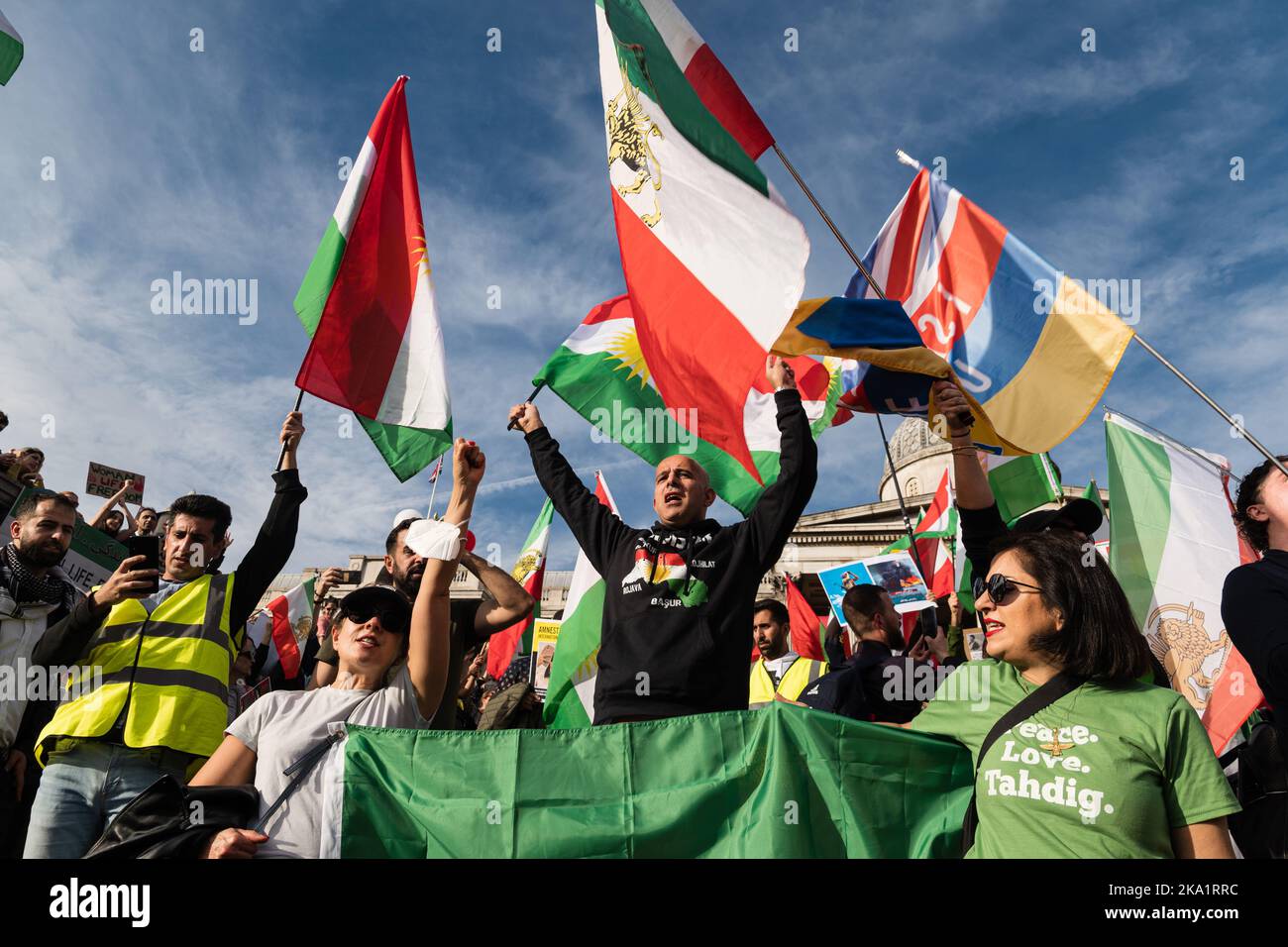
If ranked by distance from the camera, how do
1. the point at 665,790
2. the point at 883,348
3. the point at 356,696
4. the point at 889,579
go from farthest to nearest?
the point at 889,579, the point at 883,348, the point at 356,696, the point at 665,790

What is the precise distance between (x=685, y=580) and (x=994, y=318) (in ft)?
10.1

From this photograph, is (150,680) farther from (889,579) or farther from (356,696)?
(889,579)

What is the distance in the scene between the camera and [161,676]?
407 cm

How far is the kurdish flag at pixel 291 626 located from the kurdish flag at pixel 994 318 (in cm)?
562

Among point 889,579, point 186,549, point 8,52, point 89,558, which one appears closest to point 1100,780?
point 186,549

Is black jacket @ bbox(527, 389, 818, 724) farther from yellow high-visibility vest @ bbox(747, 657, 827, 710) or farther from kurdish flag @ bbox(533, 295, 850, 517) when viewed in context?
yellow high-visibility vest @ bbox(747, 657, 827, 710)

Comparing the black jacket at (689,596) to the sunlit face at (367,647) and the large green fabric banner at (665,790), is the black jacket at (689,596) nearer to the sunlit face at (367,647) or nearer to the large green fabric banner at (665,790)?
the large green fabric banner at (665,790)

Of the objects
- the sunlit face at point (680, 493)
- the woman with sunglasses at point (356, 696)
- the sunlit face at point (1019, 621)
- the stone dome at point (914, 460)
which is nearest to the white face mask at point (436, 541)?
the woman with sunglasses at point (356, 696)

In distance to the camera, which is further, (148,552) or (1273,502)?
(148,552)

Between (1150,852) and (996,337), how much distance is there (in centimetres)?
374

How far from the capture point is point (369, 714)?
3.39 meters

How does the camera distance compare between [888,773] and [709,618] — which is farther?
[709,618]
